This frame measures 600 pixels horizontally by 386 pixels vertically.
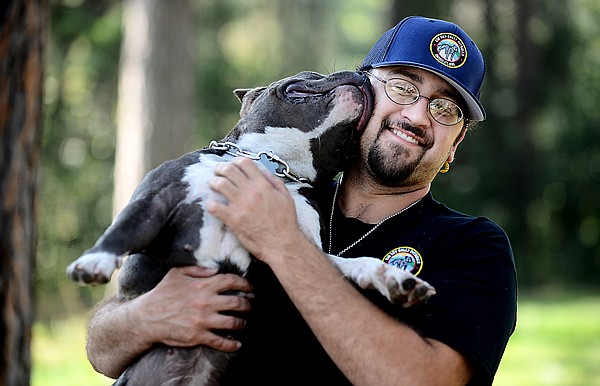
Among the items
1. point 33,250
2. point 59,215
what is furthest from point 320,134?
point 59,215

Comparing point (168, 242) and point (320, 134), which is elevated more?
point (320, 134)

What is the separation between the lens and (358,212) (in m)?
3.32

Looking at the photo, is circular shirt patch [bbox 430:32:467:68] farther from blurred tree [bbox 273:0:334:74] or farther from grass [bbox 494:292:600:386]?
blurred tree [bbox 273:0:334:74]

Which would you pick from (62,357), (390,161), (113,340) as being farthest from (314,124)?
(62,357)

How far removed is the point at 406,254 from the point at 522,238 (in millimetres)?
13357

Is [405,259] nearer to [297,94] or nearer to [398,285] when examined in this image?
[398,285]

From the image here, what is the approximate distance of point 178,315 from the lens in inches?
111

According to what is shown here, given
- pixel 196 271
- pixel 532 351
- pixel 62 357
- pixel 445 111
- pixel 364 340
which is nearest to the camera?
pixel 364 340

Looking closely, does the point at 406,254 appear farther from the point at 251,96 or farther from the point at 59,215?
the point at 59,215

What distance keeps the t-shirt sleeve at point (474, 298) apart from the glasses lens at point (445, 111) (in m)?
0.48

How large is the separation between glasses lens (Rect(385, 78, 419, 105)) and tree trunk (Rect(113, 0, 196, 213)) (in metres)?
4.80

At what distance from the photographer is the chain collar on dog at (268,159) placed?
3125mm

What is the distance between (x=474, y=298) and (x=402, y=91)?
2.89 feet

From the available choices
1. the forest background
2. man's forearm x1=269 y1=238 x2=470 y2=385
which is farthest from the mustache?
the forest background
